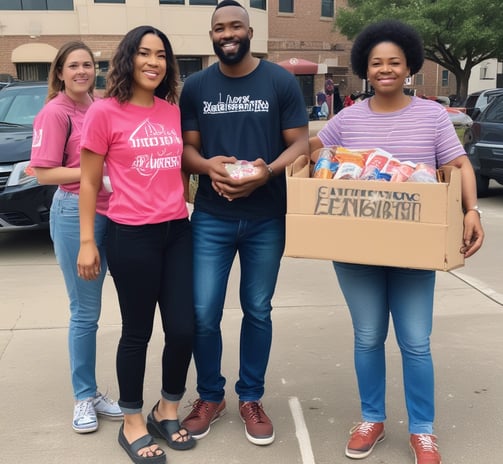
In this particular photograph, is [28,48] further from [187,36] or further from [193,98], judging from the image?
[193,98]

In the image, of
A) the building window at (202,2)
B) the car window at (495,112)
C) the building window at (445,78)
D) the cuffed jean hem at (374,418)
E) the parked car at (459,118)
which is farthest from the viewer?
the building window at (445,78)

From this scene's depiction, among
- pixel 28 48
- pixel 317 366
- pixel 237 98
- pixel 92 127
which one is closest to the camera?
pixel 92 127

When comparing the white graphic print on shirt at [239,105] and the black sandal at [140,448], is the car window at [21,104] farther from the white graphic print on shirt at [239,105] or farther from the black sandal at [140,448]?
the black sandal at [140,448]

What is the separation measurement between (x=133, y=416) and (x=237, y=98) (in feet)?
5.06

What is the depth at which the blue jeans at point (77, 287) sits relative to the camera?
120 inches

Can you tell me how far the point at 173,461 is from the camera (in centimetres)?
294

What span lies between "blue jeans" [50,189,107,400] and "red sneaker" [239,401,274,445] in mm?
801

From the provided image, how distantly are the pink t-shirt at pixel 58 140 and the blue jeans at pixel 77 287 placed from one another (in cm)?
9

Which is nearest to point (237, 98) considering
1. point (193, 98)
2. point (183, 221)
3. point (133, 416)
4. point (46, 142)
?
point (193, 98)

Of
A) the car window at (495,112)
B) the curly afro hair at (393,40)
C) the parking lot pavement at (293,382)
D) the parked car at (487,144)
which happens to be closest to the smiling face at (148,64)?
the curly afro hair at (393,40)

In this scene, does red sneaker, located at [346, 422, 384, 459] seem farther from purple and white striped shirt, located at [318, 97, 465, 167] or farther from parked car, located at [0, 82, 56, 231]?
parked car, located at [0, 82, 56, 231]

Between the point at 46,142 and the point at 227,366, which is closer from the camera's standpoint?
the point at 46,142

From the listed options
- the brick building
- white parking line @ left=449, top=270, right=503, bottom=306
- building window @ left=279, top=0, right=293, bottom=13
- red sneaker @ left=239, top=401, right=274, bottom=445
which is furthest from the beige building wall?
red sneaker @ left=239, top=401, right=274, bottom=445

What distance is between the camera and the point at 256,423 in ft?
10.3
